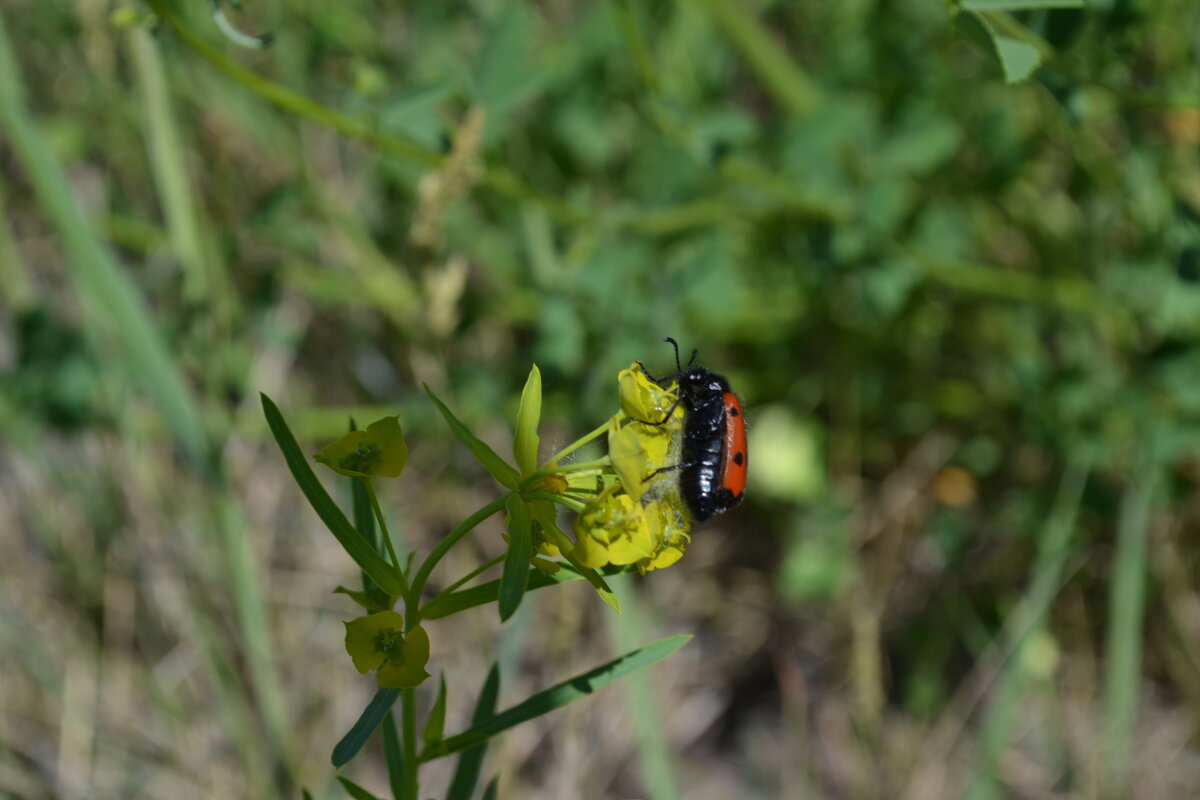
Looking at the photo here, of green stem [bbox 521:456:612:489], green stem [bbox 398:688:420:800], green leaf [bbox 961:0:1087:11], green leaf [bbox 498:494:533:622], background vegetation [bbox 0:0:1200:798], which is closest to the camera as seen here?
green leaf [bbox 498:494:533:622]

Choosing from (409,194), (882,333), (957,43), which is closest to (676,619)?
(882,333)

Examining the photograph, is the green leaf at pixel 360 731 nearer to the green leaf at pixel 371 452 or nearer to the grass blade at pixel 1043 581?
the green leaf at pixel 371 452

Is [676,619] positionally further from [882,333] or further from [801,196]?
[801,196]

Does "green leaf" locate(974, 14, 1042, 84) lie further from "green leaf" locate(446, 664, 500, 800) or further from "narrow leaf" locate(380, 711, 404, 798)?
"narrow leaf" locate(380, 711, 404, 798)

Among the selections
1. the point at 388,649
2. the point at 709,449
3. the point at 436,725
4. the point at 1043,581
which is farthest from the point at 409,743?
the point at 1043,581

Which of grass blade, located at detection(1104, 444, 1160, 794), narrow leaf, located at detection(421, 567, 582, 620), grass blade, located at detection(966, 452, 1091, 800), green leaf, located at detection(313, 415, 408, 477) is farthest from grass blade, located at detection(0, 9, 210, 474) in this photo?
grass blade, located at detection(1104, 444, 1160, 794)

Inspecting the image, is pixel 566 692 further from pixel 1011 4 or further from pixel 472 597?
pixel 1011 4
